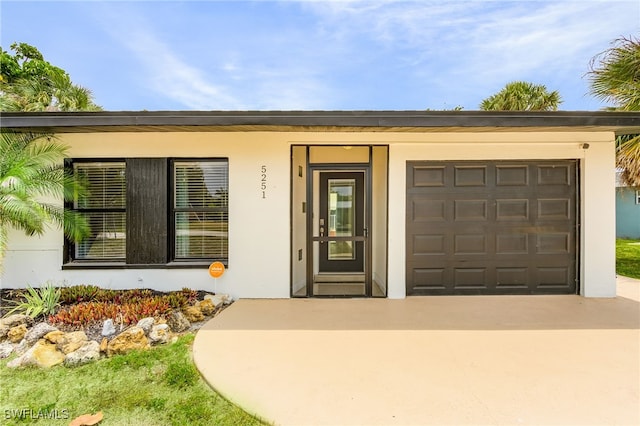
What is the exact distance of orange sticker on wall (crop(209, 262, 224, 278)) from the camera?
4.95 metres

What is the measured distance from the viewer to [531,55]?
1047 cm

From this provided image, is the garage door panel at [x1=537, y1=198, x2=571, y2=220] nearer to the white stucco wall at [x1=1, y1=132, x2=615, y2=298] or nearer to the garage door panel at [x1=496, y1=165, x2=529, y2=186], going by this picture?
the white stucco wall at [x1=1, y1=132, x2=615, y2=298]

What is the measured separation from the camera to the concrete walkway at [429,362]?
89.5 inches

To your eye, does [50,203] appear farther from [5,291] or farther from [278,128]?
[278,128]

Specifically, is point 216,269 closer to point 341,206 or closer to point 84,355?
point 84,355

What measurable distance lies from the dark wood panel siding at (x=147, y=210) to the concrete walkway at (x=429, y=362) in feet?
5.58

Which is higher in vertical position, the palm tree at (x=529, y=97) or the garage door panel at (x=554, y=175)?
the palm tree at (x=529, y=97)

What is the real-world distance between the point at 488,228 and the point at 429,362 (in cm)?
307

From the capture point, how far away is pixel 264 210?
16.8 feet

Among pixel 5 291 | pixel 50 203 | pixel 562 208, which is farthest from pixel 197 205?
pixel 562 208

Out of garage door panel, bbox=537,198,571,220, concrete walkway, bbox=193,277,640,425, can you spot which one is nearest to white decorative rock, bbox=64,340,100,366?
concrete walkway, bbox=193,277,640,425

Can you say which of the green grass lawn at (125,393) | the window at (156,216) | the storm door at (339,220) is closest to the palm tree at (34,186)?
the window at (156,216)

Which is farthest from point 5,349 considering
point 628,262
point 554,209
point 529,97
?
point 529,97

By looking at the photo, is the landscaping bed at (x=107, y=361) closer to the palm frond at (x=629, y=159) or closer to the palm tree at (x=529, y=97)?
the palm frond at (x=629, y=159)
